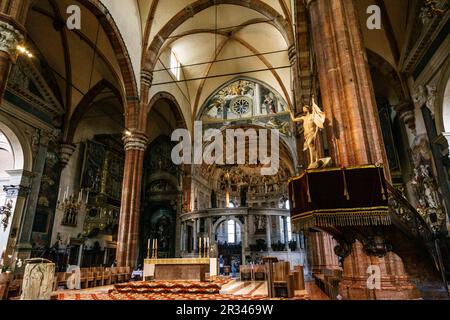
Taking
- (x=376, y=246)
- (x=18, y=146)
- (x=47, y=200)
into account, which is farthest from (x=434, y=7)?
(x=47, y=200)

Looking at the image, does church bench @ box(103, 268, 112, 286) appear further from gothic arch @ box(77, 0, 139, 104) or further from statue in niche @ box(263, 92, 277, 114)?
statue in niche @ box(263, 92, 277, 114)

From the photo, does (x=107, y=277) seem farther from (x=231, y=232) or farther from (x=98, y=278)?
(x=231, y=232)

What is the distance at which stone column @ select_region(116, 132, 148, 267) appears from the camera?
11.3m

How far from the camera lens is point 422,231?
5.24 metres

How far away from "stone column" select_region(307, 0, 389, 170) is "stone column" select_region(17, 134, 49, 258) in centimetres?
1268

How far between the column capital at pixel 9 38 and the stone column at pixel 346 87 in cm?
665

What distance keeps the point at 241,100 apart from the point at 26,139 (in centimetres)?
1308

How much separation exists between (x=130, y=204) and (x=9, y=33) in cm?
740

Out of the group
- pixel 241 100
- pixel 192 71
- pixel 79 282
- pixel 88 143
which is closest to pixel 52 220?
pixel 88 143

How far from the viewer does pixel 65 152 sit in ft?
48.6

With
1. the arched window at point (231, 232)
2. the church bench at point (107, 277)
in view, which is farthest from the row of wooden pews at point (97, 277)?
the arched window at point (231, 232)

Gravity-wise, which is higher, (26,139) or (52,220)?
(26,139)
